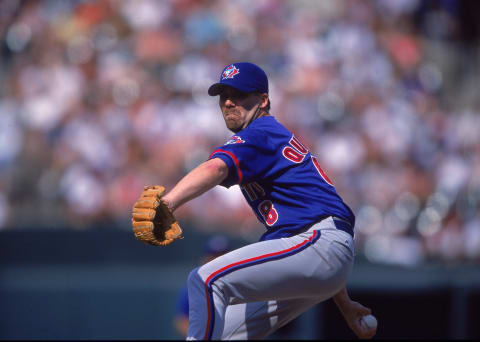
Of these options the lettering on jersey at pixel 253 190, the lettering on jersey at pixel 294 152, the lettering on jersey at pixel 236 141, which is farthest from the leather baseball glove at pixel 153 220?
the lettering on jersey at pixel 294 152

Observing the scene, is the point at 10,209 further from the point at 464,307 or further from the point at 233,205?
the point at 464,307

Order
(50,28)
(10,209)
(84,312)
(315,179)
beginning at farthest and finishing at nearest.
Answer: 1. (50,28)
2. (10,209)
3. (84,312)
4. (315,179)

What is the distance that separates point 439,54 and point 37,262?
23.8 ft

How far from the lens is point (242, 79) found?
3.78m

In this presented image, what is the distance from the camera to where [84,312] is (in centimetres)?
730

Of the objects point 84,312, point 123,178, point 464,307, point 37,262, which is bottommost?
point 464,307

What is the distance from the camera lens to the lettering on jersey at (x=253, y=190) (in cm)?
376

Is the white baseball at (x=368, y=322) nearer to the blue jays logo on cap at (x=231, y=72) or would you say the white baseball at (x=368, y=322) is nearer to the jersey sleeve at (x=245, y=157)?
the jersey sleeve at (x=245, y=157)

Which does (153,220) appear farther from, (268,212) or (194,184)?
(268,212)

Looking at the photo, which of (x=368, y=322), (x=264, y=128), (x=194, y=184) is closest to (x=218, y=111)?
(x=368, y=322)

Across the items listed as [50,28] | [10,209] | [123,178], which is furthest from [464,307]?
[50,28]

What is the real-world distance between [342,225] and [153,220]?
101cm

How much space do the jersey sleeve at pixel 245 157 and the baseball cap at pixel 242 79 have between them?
0.30 metres

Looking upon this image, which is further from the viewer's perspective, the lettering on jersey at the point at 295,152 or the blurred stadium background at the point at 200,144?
the blurred stadium background at the point at 200,144
